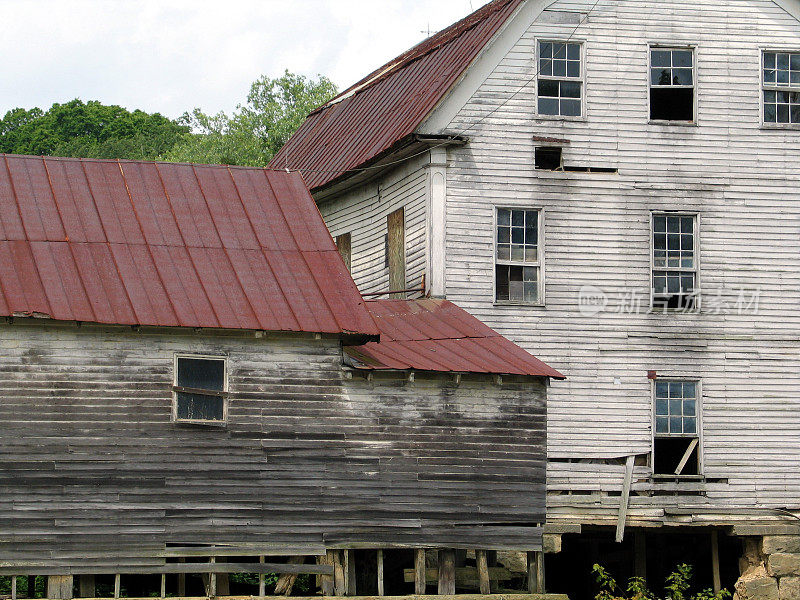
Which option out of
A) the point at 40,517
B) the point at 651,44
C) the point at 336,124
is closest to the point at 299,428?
the point at 40,517

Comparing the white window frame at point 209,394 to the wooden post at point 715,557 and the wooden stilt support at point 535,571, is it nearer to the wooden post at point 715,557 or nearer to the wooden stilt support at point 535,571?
the wooden stilt support at point 535,571

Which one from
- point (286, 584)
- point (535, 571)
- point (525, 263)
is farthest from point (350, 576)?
point (525, 263)

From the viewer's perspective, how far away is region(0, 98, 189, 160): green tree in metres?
76.9

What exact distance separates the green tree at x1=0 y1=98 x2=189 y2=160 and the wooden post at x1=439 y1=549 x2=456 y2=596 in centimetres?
5313

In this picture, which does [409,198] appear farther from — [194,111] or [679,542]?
[194,111]

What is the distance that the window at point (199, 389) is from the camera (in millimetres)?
22297

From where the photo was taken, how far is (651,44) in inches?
1118

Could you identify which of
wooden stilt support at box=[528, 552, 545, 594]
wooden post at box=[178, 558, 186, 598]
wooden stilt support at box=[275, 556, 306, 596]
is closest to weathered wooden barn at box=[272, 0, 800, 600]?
wooden stilt support at box=[528, 552, 545, 594]

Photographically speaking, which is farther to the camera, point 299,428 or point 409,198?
point 409,198

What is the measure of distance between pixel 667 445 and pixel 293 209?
325 inches

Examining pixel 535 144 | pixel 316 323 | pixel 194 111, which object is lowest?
pixel 316 323

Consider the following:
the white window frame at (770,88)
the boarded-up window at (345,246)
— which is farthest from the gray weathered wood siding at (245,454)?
the boarded-up window at (345,246)

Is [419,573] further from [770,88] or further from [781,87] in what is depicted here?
[781,87]

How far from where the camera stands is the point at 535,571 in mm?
24203
